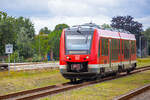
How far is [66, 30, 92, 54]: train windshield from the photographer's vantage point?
17484 mm

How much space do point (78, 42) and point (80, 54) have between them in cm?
84

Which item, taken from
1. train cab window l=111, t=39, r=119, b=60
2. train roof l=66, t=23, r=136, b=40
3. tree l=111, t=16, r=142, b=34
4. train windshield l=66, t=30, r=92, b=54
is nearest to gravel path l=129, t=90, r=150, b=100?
train windshield l=66, t=30, r=92, b=54

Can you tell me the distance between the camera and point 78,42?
17766 millimetres

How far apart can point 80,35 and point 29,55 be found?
59.1 meters

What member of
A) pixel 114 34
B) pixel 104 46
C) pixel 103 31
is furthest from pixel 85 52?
pixel 114 34

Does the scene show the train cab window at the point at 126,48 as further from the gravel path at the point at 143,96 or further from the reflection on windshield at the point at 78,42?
the gravel path at the point at 143,96

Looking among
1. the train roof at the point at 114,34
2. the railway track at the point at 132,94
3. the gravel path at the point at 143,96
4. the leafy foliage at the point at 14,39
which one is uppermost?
the leafy foliage at the point at 14,39

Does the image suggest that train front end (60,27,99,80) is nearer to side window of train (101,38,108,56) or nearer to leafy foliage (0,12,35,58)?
side window of train (101,38,108,56)

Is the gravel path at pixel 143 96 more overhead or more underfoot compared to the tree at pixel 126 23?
more underfoot

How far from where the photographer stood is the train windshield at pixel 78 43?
17.5 metres

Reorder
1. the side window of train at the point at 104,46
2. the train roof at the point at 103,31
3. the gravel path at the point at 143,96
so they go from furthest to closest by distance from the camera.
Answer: the side window of train at the point at 104,46 → the train roof at the point at 103,31 → the gravel path at the point at 143,96

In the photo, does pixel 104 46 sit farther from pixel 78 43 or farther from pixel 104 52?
pixel 78 43

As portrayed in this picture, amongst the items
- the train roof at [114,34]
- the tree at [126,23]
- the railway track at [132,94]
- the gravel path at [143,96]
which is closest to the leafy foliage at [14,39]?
the tree at [126,23]

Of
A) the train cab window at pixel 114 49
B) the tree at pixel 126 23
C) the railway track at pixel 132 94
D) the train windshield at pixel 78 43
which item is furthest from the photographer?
the tree at pixel 126 23
